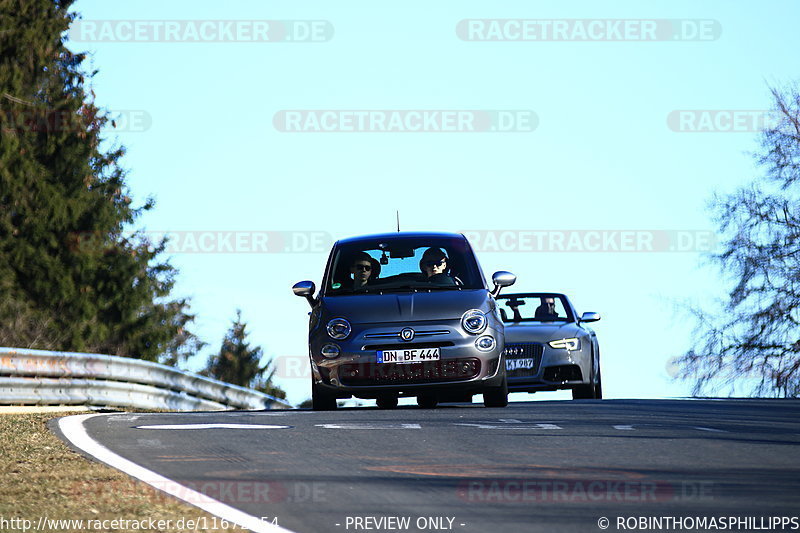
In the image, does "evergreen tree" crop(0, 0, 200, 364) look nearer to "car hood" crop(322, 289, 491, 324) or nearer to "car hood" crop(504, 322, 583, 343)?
"car hood" crop(504, 322, 583, 343)

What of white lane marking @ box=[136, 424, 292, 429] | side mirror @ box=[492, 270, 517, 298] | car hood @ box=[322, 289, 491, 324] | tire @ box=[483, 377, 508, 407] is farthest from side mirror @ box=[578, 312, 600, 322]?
white lane marking @ box=[136, 424, 292, 429]

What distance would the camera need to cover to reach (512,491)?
704cm

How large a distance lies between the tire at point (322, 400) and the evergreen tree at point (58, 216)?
24.2 metres

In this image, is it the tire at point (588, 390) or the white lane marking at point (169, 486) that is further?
the tire at point (588, 390)

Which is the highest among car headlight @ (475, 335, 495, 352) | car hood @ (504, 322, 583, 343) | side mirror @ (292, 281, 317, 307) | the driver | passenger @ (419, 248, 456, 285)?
passenger @ (419, 248, 456, 285)

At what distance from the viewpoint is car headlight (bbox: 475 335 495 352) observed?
44.1 feet

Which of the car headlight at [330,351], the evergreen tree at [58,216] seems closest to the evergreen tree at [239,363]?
the evergreen tree at [58,216]

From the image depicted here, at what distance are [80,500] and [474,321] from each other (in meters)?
7.08

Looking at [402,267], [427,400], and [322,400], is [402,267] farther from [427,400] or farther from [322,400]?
[427,400]

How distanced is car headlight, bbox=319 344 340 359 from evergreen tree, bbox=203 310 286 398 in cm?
7092

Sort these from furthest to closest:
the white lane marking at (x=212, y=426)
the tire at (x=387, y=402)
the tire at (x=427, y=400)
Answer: the tire at (x=427, y=400) → the tire at (x=387, y=402) → the white lane marking at (x=212, y=426)

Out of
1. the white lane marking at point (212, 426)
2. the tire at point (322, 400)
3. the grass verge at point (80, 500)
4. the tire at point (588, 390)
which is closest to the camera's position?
the grass verge at point (80, 500)

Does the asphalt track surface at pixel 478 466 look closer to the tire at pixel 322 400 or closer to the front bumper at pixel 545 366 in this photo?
the tire at pixel 322 400

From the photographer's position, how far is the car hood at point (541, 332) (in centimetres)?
1881
